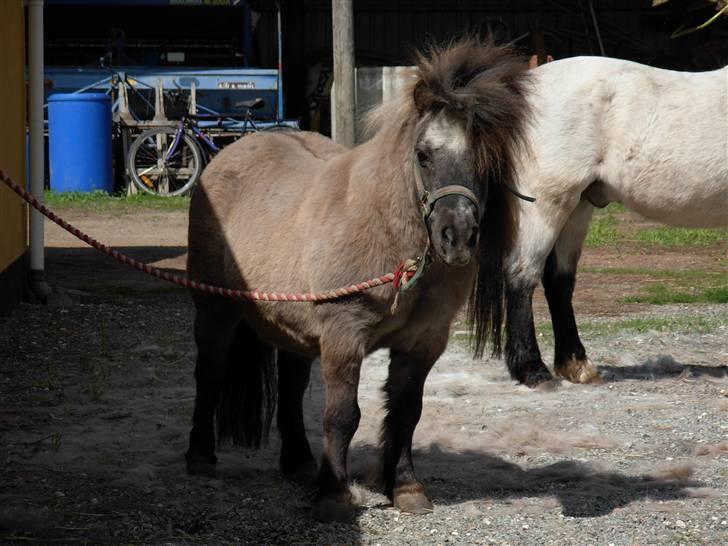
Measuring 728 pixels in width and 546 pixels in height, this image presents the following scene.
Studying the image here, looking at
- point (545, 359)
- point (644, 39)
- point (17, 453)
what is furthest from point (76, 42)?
point (17, 453)

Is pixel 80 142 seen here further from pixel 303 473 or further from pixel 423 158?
pixel 423 158

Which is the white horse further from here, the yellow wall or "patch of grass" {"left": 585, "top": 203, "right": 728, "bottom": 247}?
"patch of grass" {"left": 585, "top": 203, "right": 728, "bottom": 247}

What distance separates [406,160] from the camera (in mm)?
4473

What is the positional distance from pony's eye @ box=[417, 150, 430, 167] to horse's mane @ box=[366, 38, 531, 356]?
0.12 meters

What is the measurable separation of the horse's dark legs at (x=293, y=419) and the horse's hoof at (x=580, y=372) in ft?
8.38

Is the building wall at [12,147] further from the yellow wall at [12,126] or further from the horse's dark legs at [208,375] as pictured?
the horse's dark legs at [208,375]

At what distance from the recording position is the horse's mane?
14.0 feet

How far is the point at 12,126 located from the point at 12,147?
16 cm

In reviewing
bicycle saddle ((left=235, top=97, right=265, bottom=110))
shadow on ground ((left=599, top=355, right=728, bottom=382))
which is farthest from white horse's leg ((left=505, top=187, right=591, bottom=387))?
bicycle saddle ((left=235, top=97, right=265, bottom=110))

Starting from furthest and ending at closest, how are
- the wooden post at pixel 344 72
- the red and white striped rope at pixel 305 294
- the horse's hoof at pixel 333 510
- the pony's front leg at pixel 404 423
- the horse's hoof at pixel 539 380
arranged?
the wooden post at pixel 344 72
the horse's hoof at pixel 539 380
the pony's front leg at pixel 404 423
the horse's hoof at pixel 333 510
the red and white striped rope at pixel 305 294

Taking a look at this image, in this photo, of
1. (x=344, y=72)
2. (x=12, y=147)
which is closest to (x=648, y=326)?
(x=344, y=72)

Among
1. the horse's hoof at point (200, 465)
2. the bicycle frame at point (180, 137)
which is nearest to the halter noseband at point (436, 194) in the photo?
the horse's hoof at point (200, 465)

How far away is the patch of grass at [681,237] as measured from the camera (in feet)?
44.2

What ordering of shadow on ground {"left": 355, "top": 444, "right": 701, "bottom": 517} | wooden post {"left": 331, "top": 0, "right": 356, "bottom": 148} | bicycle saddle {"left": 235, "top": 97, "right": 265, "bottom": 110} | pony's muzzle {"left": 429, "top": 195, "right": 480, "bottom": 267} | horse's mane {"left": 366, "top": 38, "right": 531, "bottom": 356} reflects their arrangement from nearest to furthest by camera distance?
1. pony's muzzle {"left": 429, "top": 195, "right": 480, "bottom": 267}
2. horse's mane {"left": 366, "top": 38, "right": 531, "bottom": 356}
3. shadow on ground {"left": 355, "top": 444, "right": 701, "bottom": 517}
4. wooden post {"left": 331, "top": 0, "right": 356, "bottom": 148}
5. bicycle saddle {"left": 235, "top": 97, "right": 265, "bottom": 110}
